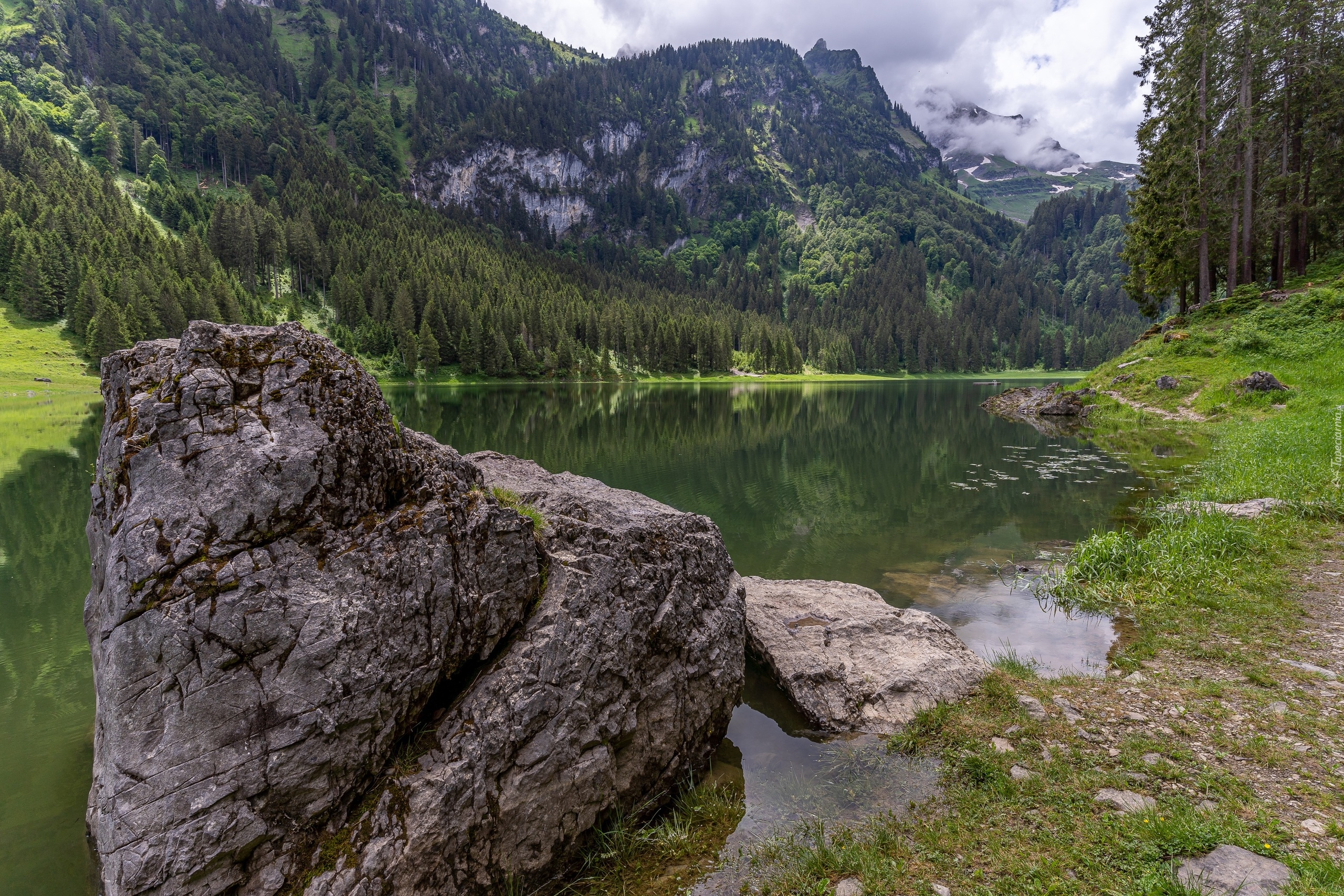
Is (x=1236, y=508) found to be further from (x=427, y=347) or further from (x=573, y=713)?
(x=427, y=347)

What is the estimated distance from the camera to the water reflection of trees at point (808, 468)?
17.9 meters

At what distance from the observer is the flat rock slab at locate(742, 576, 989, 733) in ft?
26.2

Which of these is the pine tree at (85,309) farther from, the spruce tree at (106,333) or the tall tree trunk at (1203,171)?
the tall tree trunk at (1203,171)

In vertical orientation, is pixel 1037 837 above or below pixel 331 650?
below

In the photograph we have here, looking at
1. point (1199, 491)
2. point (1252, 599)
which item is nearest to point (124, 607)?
point (1252, 599)

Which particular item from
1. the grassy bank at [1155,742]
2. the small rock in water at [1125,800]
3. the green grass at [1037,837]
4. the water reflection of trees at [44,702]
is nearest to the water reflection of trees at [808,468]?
the grassy bank at [1155,742]

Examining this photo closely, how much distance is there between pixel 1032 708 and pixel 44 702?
14.7 metres

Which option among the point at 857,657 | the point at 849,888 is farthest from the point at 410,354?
the point at 849,888

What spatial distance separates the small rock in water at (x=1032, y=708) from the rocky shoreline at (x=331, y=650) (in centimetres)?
466

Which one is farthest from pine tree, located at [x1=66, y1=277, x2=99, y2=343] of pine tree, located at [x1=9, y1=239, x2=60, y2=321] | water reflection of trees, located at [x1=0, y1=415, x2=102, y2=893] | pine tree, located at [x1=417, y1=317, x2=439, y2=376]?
water reflection of trees, located at [x1=0, y1=415, x2=102, y2=893]

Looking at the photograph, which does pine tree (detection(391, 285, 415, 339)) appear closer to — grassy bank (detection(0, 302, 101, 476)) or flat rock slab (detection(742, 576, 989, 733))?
grassy bank (detection(0, 302, 101, 476))

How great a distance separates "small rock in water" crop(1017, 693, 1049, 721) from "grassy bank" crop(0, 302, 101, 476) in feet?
126

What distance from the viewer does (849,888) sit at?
4.95 meters

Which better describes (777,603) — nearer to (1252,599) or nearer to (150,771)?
(1252,599)
